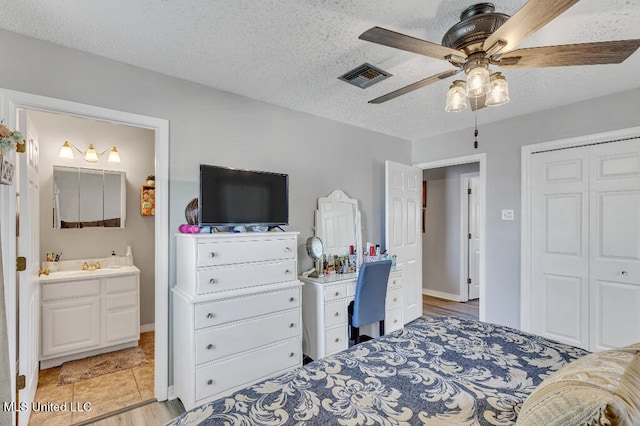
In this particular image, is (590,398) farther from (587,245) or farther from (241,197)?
(587,245)

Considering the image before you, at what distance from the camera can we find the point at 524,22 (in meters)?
1.21

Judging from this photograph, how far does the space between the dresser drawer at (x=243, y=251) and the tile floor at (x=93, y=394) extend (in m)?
1.26

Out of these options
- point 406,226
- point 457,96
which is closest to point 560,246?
point 406,226

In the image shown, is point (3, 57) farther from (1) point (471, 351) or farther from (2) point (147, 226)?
(1) point (471, 351)

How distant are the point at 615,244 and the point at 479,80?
8.44 feet

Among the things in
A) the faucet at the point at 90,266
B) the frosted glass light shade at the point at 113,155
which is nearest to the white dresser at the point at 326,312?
the faucet at the point at 90,266

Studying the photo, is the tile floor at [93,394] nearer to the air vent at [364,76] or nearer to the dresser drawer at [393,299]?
the dresser drawer at [393,299]

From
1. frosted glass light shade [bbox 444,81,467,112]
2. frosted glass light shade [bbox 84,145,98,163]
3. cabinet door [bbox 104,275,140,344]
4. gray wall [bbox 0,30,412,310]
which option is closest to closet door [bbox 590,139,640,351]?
gray wall [bbox 0,30,412,310]

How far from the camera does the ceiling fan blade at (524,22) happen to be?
1.11 m

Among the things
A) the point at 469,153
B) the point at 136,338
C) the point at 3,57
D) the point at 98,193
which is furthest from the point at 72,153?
the point at 469,153

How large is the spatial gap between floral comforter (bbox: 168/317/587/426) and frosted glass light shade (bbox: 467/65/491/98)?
4.12ft

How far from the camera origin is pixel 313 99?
2984mm

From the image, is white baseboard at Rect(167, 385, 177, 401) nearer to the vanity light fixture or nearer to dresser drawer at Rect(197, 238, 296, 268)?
dresser drawer at Rect(197, 238, 296, 268)

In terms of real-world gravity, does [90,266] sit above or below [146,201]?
below
